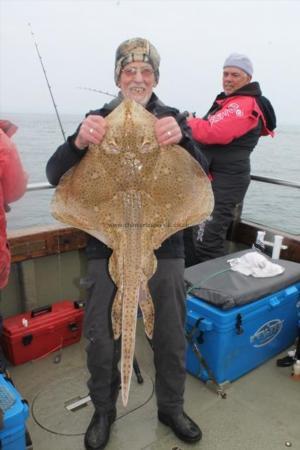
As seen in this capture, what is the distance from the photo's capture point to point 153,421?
299 centimetres

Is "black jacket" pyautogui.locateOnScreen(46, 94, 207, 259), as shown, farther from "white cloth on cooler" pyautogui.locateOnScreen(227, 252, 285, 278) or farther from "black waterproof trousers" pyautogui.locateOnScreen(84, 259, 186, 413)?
"white cloth on cooler" pyautogui.locateOnScreen(227, 252, 285, 278)

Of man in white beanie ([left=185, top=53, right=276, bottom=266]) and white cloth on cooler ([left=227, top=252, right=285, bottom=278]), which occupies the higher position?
man in white beanie ([left=185, top=53, right=276, bottom=266])

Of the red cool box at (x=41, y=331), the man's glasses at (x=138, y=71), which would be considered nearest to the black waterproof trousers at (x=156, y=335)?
the man's glasses at (x=138, y=71)

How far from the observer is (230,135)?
4.07 metres

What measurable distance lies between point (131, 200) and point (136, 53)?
0.85m

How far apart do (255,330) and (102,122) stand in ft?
7.97

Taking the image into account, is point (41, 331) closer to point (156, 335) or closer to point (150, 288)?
point (156, 335)

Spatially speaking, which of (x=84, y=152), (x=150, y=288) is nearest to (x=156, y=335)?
(x=150, y=288)

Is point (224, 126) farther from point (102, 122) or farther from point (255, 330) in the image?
point (102, 122)

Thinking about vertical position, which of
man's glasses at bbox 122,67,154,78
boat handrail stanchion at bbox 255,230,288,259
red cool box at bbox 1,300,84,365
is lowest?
red cool box at bbox 1,300,84,365

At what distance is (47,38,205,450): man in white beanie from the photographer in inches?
83.3

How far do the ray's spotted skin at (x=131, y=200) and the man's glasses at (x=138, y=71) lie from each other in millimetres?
384

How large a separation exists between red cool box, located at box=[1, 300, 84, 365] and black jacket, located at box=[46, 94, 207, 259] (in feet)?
5.45

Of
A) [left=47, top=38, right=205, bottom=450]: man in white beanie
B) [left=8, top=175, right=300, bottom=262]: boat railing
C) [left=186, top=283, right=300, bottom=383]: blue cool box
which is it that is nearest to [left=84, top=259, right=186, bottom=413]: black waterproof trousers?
[left=47, top=38, right=205, bottom=450]: man in white beanie
